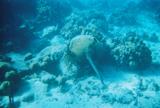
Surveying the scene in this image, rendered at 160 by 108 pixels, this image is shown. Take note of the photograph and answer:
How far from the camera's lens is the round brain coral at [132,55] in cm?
997

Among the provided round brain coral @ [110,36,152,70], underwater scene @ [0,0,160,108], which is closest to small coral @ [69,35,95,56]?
underwater scene @ [0,0,160,108]

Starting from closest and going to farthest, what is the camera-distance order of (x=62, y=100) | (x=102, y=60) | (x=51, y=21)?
(x=62, y=100) < (x=102, y=60) < (x=51, y=21)

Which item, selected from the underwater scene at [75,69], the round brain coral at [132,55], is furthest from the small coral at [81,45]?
the round brain coral at [132,55]

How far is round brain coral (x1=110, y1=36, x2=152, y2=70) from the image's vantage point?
32.7 ft

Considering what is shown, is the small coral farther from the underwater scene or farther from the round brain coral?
the round brain coral

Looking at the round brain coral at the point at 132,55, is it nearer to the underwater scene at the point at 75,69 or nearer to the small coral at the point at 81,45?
the underwater scene at the point at 75,69

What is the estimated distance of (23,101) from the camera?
8992mm

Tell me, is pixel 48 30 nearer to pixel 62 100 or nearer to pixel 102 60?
pixel 102 60

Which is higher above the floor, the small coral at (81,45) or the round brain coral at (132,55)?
the small coral at (81,45)

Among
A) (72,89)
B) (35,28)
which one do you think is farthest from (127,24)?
(72,89)

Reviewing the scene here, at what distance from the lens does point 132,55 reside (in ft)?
32.7


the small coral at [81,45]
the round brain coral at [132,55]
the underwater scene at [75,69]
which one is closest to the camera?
the underwater scene at [75,69]

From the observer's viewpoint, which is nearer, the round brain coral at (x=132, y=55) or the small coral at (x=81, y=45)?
the small coral at (x=81, y=45)

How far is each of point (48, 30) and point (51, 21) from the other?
4.65 ft
